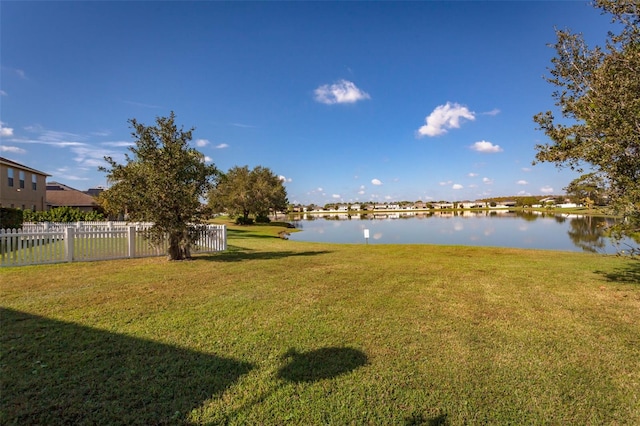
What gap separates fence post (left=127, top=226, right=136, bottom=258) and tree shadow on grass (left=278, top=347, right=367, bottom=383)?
8997mm

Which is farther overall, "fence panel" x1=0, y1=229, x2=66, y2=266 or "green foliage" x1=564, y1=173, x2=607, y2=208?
"fence panel" x1=0, y1=229, x2=66, y2=266

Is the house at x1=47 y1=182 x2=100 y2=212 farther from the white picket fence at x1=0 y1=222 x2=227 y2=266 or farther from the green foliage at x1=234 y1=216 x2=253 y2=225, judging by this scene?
the white picket fence at x1=0 y1=222 x2=227 y2=266

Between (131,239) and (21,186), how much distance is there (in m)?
27.5

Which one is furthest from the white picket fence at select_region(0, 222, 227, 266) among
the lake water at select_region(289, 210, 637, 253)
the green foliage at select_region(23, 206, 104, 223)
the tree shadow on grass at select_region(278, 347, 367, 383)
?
the green foliage at select_region(23, 206, 104, 223)

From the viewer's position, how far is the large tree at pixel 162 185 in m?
9.60

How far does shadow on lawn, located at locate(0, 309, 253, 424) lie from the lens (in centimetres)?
259

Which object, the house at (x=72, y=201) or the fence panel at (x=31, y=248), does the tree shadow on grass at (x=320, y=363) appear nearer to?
the fence panel at (x=31, y=248)

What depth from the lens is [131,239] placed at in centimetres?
1062

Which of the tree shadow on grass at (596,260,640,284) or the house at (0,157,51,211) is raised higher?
the house at (0,157,51,211)

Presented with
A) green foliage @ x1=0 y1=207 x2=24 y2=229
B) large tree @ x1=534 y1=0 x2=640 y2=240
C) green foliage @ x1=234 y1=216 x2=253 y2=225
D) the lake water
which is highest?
large tree @ x1=534 y1=0 x2=640 y2=240

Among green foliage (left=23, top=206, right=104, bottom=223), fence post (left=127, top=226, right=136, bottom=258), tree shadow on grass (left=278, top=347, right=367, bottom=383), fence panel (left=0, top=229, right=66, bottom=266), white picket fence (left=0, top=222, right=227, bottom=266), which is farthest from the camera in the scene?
green foliage (left=23, top=206, right=104, bottom=223)

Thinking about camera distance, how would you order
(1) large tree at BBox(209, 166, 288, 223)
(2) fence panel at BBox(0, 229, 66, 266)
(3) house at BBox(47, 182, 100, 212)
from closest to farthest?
(2) fence panel at BBox(0, 229, 66, 266) → (3) house at BBox(47, 182, 100, 212) → (1) large tree at BBox(209, 166, 288, 223)

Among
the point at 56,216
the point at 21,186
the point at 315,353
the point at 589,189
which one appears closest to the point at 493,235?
the point at 589,189

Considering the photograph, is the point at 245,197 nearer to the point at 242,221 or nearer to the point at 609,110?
the point at 242,221
